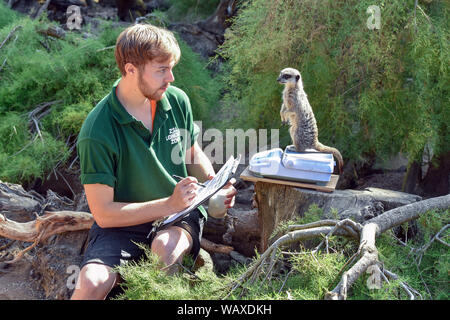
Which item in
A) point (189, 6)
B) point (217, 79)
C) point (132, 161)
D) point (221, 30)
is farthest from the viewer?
point (189, 6)

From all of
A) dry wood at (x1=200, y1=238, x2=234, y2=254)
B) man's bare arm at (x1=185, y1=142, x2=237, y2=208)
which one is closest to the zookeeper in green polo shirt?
man's bare arm at (x1=185, y1=142, x2=237, y2=208)

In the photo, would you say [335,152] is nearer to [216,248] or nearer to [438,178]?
[216,248]

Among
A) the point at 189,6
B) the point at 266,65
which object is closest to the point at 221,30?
the point at 189,6

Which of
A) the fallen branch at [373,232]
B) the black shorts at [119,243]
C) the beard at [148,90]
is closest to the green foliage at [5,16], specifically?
the beard at [148,90]

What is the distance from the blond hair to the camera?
2.01 meters

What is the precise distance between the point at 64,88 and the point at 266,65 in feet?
6.08

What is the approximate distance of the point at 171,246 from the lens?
2.04 metres

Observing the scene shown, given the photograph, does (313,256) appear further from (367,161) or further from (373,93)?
(367,161)

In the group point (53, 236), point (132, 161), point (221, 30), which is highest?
point (221, 30)

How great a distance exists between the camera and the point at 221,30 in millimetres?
5555

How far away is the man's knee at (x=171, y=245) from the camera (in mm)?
2000

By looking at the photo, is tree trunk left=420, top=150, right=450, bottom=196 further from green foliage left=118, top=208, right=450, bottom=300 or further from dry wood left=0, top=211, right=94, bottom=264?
A: dry wood left=0, top=211, right=94, bottom=264

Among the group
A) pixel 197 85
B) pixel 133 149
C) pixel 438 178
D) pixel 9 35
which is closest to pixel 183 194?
pixel 133 149

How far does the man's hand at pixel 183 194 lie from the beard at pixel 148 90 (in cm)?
43
